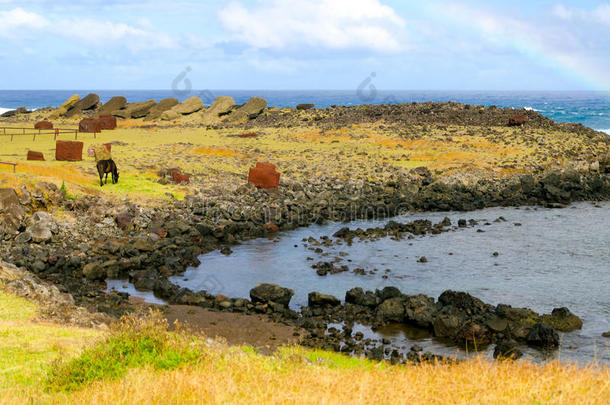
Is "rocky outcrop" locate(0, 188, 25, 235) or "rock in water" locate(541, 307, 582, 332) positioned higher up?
"rocky outcrop" locate(0, 188, 25, 235)

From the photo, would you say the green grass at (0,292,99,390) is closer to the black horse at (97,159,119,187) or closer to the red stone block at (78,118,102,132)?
the black horse at (97,159,119,187)

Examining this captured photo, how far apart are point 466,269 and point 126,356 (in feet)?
50.7

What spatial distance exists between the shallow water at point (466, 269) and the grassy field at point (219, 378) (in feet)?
21.9

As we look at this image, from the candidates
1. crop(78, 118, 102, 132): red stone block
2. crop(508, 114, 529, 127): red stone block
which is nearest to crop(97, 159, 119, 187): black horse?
crop(78, 118, 102, 132): red stone block

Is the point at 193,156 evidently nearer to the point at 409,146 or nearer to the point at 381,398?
the point at 409,146

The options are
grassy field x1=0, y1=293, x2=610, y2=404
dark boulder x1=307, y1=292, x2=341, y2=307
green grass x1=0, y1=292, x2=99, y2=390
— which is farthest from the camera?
dark boulder x1=307, y1=292, x2=341, y2=307

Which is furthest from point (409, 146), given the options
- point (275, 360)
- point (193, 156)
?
point (275, 360)

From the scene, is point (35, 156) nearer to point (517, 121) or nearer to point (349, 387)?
point (349, 387)

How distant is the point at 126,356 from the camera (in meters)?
9.02

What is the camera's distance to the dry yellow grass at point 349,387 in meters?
6.97

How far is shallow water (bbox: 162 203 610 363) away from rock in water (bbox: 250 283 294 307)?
1.79 feet

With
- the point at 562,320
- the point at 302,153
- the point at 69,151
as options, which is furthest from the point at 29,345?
the point at 302,153

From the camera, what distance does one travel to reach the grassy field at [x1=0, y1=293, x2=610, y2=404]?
707cm

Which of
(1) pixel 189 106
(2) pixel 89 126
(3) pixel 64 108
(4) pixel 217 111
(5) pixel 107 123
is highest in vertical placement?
(1) pixel 189 106
